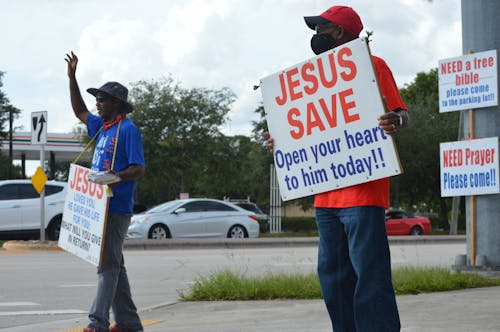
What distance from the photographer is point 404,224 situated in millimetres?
38156

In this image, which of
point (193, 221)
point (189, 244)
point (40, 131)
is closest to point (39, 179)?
point (40, 131)

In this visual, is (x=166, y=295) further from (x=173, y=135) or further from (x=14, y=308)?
(x=173, y=135)

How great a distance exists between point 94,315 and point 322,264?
2.12 m

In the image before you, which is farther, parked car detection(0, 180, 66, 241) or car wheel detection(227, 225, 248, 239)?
car wheel detection(227, 225, 248, 239)

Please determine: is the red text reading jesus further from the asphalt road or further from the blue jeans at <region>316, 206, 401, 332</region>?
the asphalt road

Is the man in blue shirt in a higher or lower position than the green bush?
higher

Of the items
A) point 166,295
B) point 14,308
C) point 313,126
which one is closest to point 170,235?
point 166,295

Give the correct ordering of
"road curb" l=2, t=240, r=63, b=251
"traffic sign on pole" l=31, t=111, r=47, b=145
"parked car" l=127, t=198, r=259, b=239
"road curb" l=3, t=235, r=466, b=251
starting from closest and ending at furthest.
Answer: "traffic sign on pole" l=31, t=111, r=47, b=145, "road curb" l=2, t=240, r=63, b=251, "road curb" l=3, t=235, r=466, b=251, "parked car" l=127, t=198, r=259, b=239

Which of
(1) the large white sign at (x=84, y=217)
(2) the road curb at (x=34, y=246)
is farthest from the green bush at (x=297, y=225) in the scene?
(1) the large white sign at (x=84, y=217)

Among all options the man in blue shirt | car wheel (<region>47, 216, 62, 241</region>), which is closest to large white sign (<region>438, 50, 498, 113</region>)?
the man in blue shirt

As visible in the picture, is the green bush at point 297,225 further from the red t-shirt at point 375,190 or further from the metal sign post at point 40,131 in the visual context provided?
the red t-shirt at point 375,190

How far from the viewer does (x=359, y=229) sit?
4656 millimetres

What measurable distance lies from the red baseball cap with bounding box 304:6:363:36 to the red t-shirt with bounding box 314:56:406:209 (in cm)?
22

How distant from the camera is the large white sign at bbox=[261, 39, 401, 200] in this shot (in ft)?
15.8
